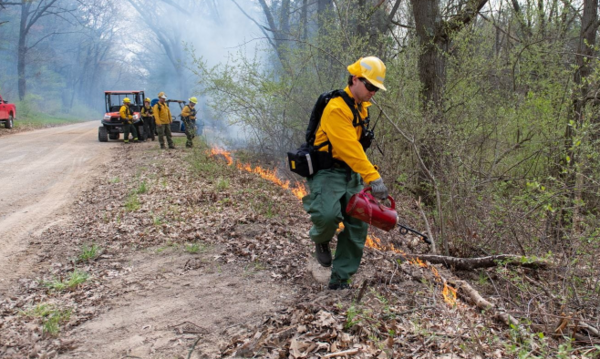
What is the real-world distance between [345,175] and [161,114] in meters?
11.6

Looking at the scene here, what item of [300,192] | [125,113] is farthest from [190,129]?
[300,192]

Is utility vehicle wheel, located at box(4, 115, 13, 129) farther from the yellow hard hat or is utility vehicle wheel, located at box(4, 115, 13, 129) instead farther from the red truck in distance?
the yellow hard hat

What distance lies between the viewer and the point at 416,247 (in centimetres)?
615

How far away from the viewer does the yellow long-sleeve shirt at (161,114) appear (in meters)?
14.3

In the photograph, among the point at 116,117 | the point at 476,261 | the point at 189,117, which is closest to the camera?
the point at 476,261

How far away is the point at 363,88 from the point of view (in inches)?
Result: 151

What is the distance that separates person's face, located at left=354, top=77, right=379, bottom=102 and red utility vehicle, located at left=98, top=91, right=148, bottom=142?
596 inches

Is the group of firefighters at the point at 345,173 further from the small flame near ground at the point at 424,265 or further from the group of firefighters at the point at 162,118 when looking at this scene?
the group of firefighters at the point at 162,118

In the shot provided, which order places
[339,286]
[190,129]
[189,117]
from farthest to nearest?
[189,117], [190,129], [339,286]

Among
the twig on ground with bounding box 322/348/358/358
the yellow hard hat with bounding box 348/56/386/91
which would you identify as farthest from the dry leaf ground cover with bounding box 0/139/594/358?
the yellow hard hat with bounding box 348/56/386/91

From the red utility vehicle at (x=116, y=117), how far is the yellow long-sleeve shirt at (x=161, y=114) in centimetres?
333

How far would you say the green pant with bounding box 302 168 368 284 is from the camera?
155 inches

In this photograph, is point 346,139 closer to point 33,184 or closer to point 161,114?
point 33,184

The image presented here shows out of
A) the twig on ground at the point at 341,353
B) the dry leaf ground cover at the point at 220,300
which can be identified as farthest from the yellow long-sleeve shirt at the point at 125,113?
the twig on ground at the point at 341,353
